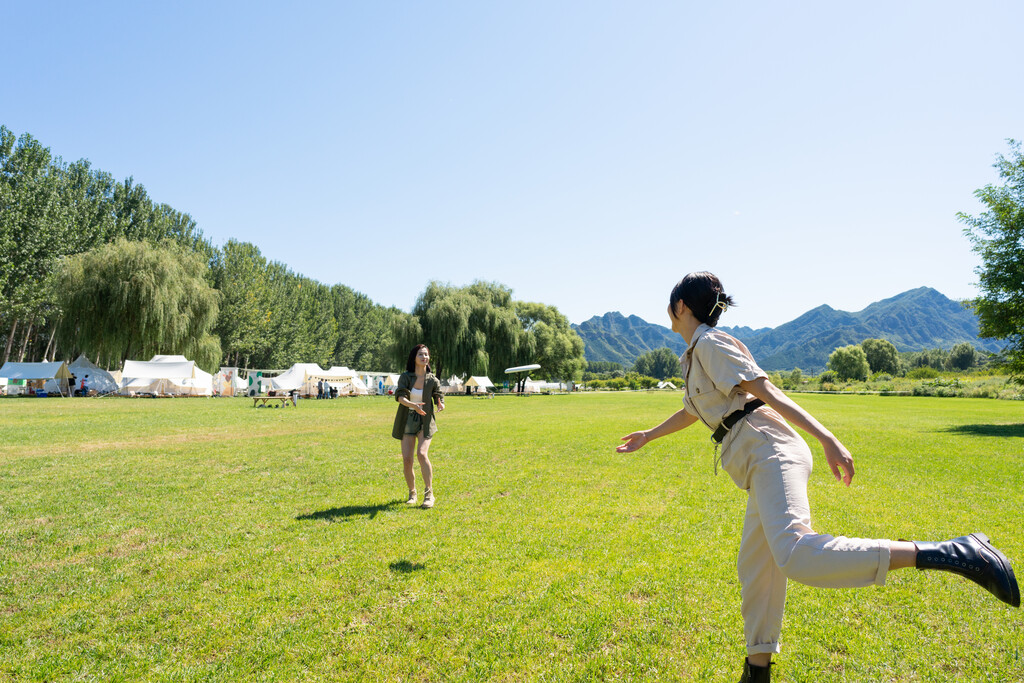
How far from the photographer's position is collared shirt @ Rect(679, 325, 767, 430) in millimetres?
2518

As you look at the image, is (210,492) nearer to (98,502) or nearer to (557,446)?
(98,502)

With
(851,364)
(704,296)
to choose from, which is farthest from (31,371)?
(851,364)

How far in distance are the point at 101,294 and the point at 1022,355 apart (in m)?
53.6

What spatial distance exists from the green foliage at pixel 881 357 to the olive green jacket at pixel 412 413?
465 feet

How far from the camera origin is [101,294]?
123ft

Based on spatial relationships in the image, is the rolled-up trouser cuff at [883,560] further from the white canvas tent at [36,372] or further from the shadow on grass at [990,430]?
the white canvas tent at [36,372]

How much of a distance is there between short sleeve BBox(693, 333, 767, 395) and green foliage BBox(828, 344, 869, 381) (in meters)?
131

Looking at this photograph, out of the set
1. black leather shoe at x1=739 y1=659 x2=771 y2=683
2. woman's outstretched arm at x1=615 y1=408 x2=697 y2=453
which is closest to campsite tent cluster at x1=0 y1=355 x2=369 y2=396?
woman's outstretched arm at x1=615 y1=408 x2=697 y2=453

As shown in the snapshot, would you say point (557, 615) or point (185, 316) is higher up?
point (185, 316)

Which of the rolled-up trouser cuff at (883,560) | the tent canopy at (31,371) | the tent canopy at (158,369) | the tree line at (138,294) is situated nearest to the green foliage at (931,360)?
the tree line at (138,294)

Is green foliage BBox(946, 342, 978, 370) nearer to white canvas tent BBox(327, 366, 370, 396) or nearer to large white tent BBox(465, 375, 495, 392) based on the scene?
large white tent BBox(465, 375, 495, 392)

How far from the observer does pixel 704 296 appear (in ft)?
9.36

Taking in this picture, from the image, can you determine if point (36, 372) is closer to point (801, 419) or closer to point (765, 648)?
point (765, 648)

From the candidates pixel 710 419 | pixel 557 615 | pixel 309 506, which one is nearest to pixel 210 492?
pixel 309 506
